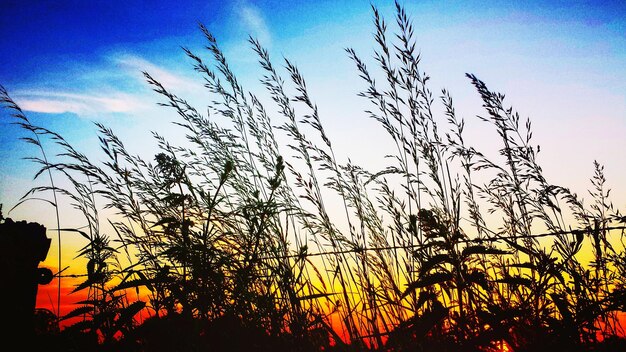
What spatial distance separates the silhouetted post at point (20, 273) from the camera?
2.32 meters

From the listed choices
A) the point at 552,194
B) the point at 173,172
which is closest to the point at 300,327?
the point at 173,172

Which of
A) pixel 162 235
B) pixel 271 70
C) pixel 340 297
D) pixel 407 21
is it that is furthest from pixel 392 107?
pixel 162 235

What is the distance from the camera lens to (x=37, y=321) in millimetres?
2799

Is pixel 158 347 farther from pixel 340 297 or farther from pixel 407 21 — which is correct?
pixel 407 21

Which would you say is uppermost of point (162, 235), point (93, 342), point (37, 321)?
point (162, 235)

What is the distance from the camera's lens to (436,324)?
6.24 feet

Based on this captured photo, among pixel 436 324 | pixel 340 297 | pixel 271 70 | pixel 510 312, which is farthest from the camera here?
pixel 271 70

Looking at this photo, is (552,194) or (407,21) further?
(407,21)

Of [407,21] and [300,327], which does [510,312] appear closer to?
[300,327]

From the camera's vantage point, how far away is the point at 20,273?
2.45 meters

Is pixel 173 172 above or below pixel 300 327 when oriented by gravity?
above

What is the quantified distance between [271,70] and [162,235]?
63.5 inches

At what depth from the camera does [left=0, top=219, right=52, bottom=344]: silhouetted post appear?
2.32m

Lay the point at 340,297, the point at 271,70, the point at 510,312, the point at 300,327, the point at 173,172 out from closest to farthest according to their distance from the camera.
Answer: the point at 510,312 < the point at 300,327 < the point at 340,297 < the point at 173,172 < the point at 271,70
